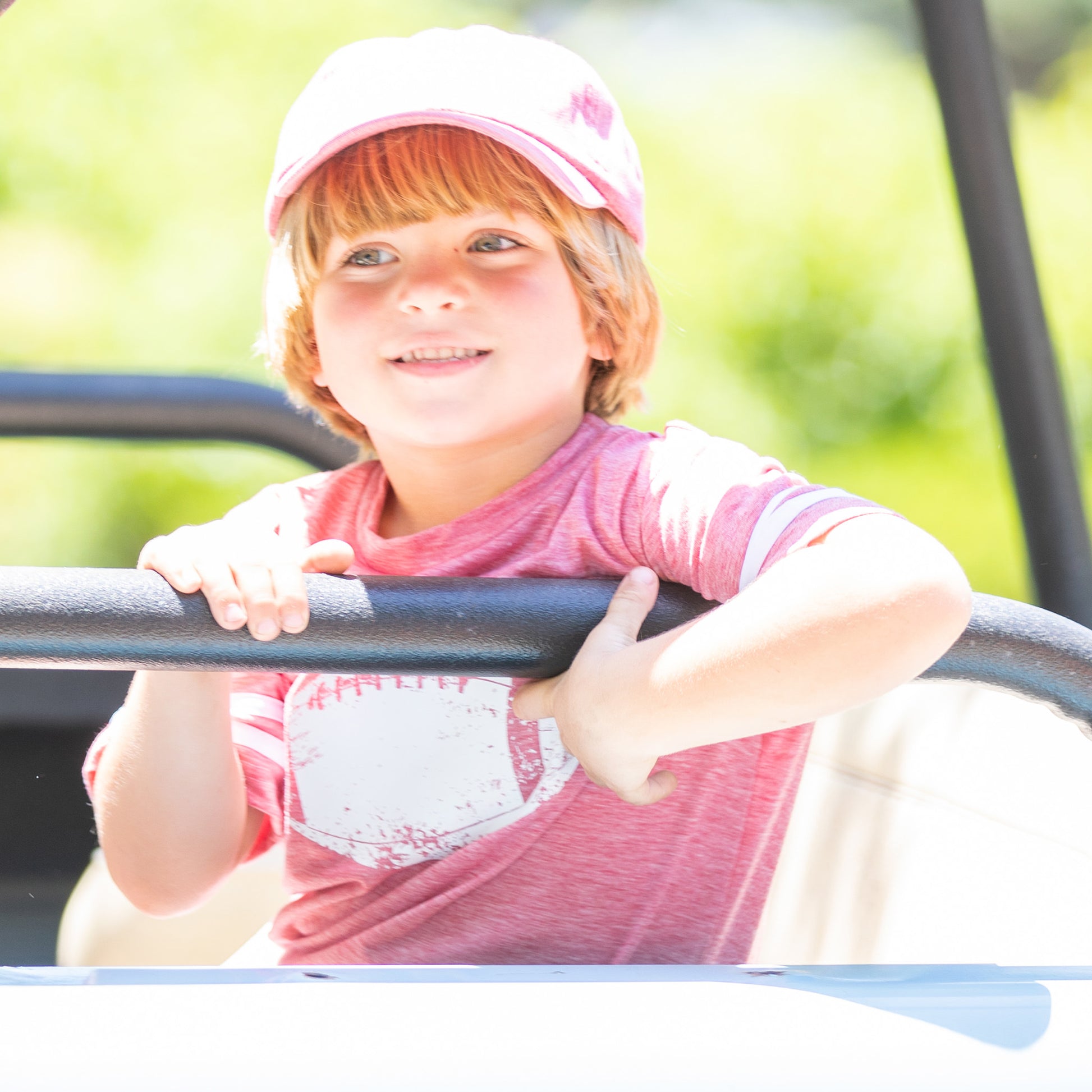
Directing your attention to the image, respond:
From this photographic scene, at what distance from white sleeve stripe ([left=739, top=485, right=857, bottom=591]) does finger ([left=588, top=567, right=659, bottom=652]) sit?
0.14 ft

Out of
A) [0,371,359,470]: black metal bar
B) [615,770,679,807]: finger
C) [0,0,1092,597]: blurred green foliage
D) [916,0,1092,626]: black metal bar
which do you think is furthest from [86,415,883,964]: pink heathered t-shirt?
[0,0,1092,597]: blurred green foliage

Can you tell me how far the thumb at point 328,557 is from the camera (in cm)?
67

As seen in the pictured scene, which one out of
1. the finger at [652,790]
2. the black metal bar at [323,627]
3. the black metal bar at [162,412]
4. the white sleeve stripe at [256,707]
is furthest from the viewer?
the black metal bar at [162,412]

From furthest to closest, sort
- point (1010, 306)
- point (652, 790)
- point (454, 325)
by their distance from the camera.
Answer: point (1010, 306) → point (454, 325) → point (652, 790)

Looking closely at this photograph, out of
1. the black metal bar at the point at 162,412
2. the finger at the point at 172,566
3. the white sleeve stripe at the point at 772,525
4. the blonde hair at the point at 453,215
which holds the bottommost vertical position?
the finger at the point at 172,566

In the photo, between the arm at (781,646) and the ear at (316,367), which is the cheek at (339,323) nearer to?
the ear at (316,367)

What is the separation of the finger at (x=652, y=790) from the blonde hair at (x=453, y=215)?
29 cm

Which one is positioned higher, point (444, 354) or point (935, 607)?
point (444, 354)

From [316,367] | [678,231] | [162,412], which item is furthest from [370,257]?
[678,231]

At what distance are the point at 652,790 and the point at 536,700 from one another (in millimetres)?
71

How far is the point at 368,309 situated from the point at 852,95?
14.9ft

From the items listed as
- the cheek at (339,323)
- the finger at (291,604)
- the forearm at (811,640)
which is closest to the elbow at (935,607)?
the forearm at (811,640)

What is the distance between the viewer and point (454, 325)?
0.73 m

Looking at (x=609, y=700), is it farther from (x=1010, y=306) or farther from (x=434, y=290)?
(x=1010, y=306)
